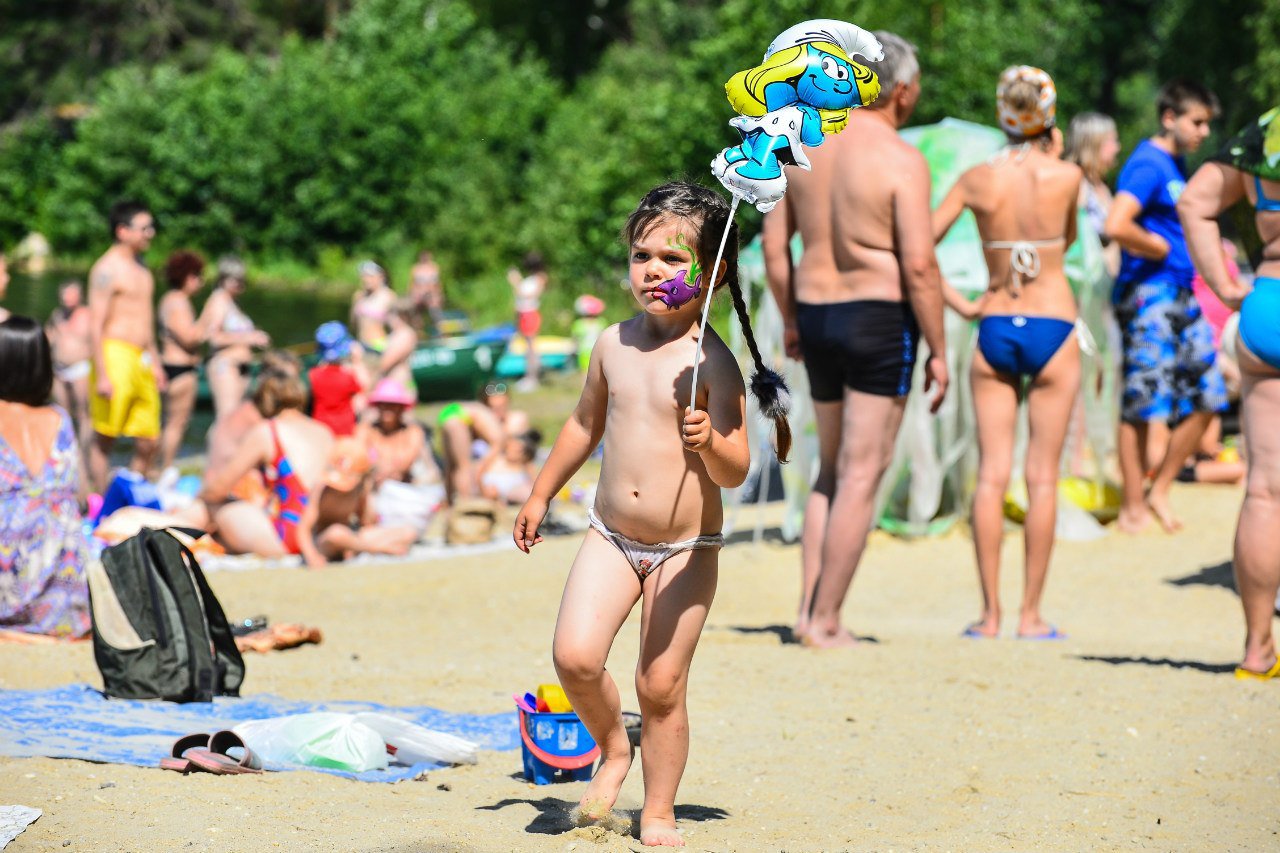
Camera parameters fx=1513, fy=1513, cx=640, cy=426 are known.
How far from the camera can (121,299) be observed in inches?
374

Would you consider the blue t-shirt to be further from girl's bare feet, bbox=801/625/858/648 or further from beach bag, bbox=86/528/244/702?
beach bag, bbox=86/528/244/702

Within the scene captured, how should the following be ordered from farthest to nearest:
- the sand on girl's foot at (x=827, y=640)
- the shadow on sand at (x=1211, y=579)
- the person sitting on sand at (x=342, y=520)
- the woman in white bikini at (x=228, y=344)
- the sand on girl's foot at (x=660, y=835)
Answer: the woman in white bikini at (x=228, y=344) → the person sitting on sand at (x=342, y=520) → the shadow on sand at (x=1211, y=579) → the sand on girl's foot at (x=827, y=640) → the sand on girl's foot at (x=660, y=835)

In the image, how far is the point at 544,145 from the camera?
32750mm

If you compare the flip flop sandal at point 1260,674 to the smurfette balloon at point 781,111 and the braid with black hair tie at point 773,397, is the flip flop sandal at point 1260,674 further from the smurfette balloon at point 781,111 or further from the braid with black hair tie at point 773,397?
the smurfette balloon at point 781,111

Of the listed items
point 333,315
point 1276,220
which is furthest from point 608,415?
point 333,315

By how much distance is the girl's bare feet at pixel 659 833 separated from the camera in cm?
341

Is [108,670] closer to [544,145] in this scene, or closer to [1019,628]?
[1019,628]

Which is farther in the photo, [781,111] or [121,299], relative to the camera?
[121,299]

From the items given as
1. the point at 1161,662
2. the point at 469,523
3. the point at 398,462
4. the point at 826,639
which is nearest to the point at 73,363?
the point at 398,462

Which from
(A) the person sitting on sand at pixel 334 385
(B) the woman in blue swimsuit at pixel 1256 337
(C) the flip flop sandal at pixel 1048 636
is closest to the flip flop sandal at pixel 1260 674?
(B) the woman in blue swimsuit at pixel 1256 337

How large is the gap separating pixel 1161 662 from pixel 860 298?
1.68 metres

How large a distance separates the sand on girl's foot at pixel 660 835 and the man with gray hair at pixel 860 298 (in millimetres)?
2157

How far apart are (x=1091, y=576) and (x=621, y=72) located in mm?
31293

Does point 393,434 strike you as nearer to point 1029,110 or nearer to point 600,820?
point 1029,110
